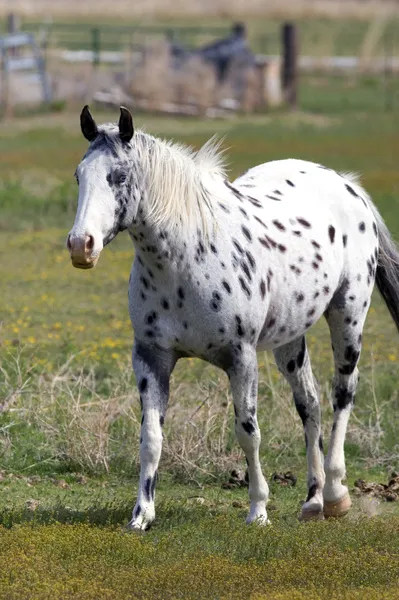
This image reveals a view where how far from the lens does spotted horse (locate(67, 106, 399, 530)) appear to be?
673 cm

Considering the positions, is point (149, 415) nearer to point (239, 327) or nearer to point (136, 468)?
point (239, 327)

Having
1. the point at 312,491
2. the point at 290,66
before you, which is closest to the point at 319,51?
the point at 290,66

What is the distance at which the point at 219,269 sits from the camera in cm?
706

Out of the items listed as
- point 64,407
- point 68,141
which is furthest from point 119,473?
point 68,141

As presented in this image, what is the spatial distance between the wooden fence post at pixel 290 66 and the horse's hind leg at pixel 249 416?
26265 mm

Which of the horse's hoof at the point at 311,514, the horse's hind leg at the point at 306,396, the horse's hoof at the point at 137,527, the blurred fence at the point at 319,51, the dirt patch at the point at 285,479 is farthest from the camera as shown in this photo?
the blurred fence at the point at 319,51

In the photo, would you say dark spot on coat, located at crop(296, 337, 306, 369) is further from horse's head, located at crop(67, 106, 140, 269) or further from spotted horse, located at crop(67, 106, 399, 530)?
horse's head, located at crop(67, 106, 140, 269)

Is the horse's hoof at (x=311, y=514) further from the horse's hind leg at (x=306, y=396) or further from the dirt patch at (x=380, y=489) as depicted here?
the dirt patch at (x=380, y=489)

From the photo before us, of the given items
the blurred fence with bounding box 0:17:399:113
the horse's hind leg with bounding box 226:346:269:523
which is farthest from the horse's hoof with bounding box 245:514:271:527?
the blurred fence with bounding box 0:17:399:113

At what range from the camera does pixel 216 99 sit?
32.3 m

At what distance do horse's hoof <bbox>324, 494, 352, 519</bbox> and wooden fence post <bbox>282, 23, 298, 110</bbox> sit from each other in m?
25.7

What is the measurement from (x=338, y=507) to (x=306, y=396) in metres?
0.71

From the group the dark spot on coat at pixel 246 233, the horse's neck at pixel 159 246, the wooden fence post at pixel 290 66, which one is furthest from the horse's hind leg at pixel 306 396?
the wooden fence post at pixel 290 66

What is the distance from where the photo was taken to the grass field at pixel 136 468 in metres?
6.25
